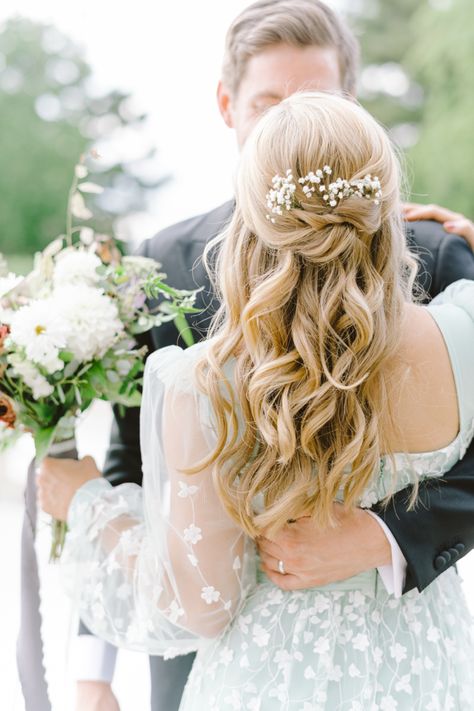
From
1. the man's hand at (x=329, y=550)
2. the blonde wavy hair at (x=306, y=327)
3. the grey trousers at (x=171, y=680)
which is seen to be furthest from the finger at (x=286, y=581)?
the grey trousers at (x=171, y=680)

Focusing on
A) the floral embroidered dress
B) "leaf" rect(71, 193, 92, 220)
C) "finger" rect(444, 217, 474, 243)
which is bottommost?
the floral embroidered dress

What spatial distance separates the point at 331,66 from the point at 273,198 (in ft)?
3.85

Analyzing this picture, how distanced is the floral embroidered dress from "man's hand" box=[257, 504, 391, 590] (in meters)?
0.05

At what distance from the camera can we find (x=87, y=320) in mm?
2137

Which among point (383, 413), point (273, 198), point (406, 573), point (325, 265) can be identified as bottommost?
point (406, 573)

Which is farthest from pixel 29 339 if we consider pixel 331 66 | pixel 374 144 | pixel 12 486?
pixel 12 486

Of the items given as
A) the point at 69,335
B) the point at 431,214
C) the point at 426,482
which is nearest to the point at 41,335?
the point at 69,335

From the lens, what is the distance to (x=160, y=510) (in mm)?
1885

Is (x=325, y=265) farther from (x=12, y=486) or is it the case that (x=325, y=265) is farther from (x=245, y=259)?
(x=12, y=486)

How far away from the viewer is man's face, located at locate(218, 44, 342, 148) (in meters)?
2.62

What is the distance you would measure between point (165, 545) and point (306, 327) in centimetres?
57

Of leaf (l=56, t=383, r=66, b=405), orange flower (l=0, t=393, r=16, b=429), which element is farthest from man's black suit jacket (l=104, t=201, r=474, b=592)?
orange flower (l=0, t=393, r=16, b=429)

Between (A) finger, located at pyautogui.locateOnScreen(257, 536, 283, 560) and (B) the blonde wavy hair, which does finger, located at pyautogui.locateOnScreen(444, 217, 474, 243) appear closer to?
(B) the blonde wavy hair

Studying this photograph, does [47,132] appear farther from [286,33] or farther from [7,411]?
[7,411]
